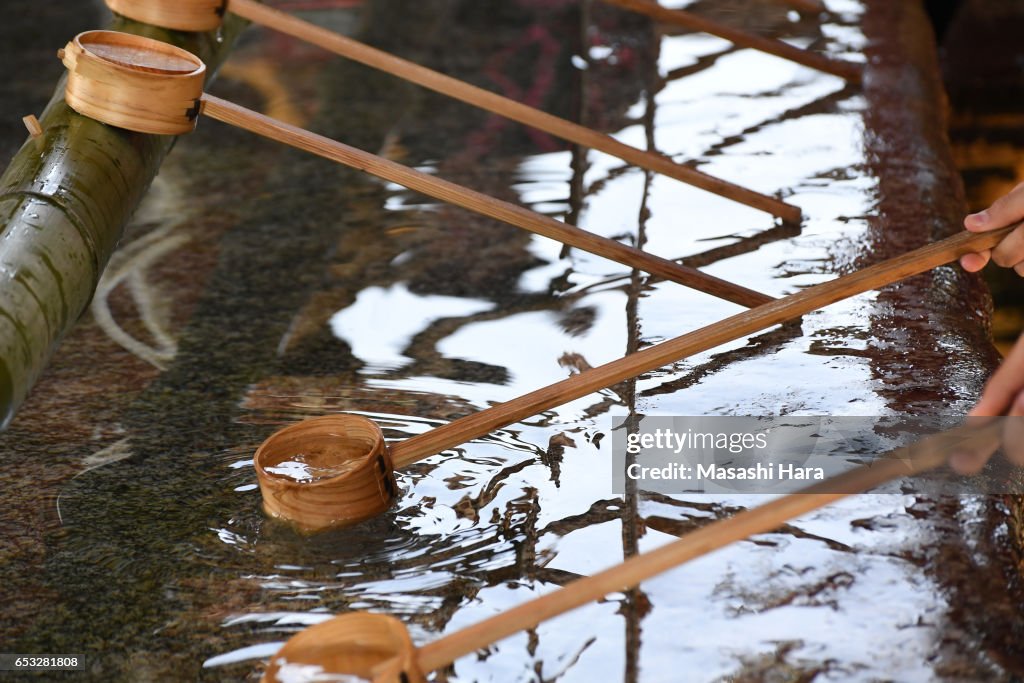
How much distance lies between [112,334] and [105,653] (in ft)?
3.80

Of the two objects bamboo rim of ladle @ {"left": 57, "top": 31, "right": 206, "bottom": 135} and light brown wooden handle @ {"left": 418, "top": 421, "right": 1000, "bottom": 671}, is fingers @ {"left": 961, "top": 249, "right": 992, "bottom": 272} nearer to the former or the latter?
light brown wooden handle @ {"left": 418, "top": 421, "right": 1000, "bottom": 671}

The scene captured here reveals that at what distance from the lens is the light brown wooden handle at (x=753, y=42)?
385 cm

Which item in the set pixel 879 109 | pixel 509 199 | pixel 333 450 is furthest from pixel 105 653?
pixel 879 109

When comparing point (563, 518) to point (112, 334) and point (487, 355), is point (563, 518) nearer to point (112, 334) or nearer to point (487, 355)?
point (487, 355)

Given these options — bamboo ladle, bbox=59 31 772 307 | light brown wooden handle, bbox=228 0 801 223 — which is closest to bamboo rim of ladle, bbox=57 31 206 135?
bamboo ladle, bbox=59 31 772 307

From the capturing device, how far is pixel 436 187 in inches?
89.0

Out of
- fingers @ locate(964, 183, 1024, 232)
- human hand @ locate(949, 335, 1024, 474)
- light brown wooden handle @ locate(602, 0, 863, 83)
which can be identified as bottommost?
human hand @ locate(949, 335, 1024, 474)

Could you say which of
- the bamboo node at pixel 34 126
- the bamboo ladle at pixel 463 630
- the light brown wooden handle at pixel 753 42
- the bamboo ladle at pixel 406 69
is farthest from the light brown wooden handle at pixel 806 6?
the bamboo ladle at pixel 463 630

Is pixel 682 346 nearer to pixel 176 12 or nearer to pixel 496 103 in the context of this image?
pixel 496 103

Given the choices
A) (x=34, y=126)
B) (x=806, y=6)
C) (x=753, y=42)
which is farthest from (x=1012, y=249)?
(x=806, y=6)

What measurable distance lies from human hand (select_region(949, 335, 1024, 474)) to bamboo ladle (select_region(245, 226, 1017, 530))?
373mm

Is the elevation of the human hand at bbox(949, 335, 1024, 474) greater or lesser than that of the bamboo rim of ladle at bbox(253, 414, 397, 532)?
greater

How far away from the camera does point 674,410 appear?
7.09ft

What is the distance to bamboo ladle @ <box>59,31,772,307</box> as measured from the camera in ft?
6.86
